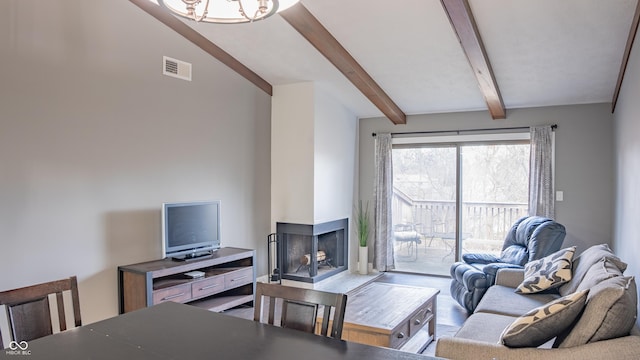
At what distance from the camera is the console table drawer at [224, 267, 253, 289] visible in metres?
4.51

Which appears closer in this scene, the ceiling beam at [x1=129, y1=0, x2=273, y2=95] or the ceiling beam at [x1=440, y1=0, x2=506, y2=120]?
the ceiling beam at [x1=440, y1=0, x2=506, y2=120]

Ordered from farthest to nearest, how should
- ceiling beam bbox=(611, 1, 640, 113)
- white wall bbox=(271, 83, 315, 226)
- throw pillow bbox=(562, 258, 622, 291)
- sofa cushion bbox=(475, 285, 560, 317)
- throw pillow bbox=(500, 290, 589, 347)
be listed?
white wall bbox=(271, 83, 315, 226)
ceiling beam bbox=(611, 1, 640, 113)
sofa cushion bbox=(475, 285, 560, 317)
throw pillow bbox=(562, 258, 622, 291)
throw pillow bbox=(500, 290, 589, 347)

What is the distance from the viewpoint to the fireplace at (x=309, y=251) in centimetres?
555

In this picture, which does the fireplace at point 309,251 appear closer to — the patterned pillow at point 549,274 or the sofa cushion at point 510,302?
the sofa cushion at point 510,302

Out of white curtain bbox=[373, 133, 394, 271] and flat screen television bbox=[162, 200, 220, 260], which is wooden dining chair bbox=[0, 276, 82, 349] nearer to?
flat screen television bbox=[162, 200, 220, 260]

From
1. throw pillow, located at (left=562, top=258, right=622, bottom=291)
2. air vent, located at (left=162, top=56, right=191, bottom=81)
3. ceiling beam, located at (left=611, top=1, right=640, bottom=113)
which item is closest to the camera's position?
throw pillow, located at (left=562, top=258, right=622, bottom=291)

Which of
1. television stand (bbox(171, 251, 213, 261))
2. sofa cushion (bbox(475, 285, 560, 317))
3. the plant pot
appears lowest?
the plant pot

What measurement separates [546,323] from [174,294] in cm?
306

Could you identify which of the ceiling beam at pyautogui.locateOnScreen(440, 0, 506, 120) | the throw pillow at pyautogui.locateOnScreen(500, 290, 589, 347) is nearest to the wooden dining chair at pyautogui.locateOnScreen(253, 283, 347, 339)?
the throw pillow at pyautogui.locateOnScreen(500, 290, 589, 347)

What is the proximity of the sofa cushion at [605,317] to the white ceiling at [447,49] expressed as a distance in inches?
96.3

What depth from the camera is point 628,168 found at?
3.69m

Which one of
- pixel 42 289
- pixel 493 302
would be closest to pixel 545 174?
pixel 493 302

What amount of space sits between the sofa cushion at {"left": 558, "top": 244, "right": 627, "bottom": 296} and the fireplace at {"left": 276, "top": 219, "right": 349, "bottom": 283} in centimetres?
291

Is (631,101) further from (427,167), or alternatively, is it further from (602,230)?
(427,167)
